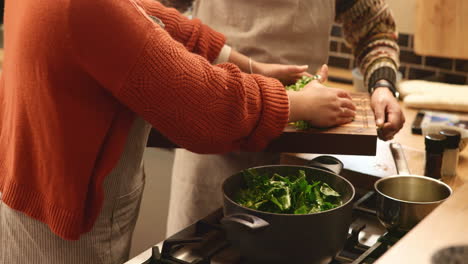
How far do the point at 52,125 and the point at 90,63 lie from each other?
150 millimetres

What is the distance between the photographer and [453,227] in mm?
646

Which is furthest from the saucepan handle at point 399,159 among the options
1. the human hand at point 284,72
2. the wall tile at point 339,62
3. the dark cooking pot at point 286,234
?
the wall tile at point 339,62

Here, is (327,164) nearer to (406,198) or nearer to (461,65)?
(406,198)

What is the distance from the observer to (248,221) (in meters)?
0.87

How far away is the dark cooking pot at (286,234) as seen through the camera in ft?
2.87

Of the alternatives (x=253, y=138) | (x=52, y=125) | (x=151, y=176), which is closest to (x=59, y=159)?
(x=52, y=125)

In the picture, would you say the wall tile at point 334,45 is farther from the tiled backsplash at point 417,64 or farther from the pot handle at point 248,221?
the pot handle at point 248,221

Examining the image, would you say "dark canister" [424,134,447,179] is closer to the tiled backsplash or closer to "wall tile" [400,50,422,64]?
the tiled backsplash

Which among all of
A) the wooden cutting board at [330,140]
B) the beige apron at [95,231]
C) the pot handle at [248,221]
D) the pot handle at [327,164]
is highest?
the wooden cutting board at [330,140]

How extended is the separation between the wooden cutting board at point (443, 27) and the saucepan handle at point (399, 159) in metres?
0.95

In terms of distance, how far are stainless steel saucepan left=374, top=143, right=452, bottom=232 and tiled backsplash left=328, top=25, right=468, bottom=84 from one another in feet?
4.59

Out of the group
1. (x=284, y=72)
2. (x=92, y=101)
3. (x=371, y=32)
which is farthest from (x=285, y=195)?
(x=371, y=32)

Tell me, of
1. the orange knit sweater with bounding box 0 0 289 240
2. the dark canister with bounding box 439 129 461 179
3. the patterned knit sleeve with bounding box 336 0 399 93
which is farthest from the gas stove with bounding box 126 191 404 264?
the patterned knit sleeve with bounding box 336 0 399 93

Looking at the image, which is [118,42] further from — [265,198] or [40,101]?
[265,198]
